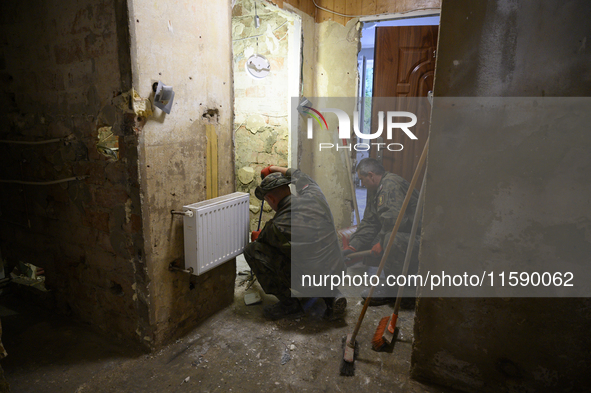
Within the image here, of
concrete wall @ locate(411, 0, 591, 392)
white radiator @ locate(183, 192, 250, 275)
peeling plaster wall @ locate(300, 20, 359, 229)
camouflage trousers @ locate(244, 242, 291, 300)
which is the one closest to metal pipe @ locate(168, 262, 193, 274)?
white radiator @ locate(183, 192, 250, 275)

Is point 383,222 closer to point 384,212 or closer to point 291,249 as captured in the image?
point 384,212

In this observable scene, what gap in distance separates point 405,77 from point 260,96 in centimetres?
138

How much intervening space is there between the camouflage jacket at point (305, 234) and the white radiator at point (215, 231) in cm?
16

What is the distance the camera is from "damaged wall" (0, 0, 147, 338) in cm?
162

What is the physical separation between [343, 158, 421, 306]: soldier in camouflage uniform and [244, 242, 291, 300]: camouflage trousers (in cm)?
66

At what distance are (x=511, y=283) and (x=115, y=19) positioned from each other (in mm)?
2033

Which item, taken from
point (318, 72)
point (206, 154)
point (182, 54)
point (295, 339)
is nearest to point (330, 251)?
point (295, 339)

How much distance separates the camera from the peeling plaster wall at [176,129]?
1596mm

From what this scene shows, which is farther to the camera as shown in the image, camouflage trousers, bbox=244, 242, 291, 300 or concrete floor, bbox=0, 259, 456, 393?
camouflage trousers, bbox=244, 242, 291, 300

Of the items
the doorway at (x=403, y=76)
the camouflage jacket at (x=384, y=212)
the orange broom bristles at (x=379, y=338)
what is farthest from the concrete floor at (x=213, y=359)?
the doorway at (x=403, y=76)

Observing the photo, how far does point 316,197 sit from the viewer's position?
229 centimetres

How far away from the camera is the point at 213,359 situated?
1791 millimetres

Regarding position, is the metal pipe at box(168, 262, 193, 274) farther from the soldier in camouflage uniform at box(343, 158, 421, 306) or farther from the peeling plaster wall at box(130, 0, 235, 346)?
the soldier in camouflage uniform at box(343, 158, 421, 306)

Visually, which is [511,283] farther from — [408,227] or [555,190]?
[408,227]
